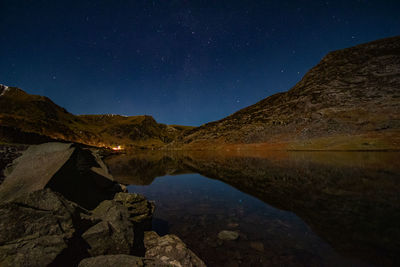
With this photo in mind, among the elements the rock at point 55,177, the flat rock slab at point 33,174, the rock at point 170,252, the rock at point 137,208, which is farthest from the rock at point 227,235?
the flat rock slab at point 33,174

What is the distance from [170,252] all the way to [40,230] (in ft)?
10.7

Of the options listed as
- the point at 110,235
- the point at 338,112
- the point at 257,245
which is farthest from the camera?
the point at 338,112

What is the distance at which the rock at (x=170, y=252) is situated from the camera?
462 centimetres

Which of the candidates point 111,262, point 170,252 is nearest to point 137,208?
point 170,252

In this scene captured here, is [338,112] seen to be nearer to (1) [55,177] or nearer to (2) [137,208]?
(2) [137,208]

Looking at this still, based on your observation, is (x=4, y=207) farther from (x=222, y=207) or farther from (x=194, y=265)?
(x=222, y=207)

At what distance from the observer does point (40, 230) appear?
3857 millimetres

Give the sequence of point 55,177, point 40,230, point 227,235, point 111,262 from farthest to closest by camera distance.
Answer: point 227,235 < point 55,177 < point 40,230 < point 111,262

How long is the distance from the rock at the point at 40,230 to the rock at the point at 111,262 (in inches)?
14.8

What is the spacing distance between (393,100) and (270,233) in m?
85.2

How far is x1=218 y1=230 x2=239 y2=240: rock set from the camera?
6705mm

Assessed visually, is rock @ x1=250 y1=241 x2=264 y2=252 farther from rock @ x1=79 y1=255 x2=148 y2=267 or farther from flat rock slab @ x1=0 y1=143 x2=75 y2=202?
flat rock slab @ x1=0 y1=143 x2=75 y2=202

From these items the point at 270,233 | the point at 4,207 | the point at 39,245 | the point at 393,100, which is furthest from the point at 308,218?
the point at 393,100

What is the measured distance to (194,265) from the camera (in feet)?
15.1
